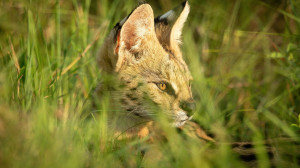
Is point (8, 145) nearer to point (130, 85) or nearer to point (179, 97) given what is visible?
point (130, 85)

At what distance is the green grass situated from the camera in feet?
6.51

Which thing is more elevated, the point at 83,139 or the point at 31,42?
the point at 31,42

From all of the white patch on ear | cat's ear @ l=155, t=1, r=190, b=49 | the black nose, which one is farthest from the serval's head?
the white patch on ear

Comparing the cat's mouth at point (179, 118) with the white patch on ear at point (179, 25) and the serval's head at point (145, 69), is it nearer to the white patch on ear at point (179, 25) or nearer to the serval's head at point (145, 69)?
the serval's head at point (145, 69)

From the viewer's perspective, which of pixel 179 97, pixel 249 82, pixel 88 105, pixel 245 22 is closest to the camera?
pixel 179 97

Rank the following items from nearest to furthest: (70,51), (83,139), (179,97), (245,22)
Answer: (83,139)
(179,97)
(70,51)
(245,22)

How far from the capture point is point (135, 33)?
3098 millimetres

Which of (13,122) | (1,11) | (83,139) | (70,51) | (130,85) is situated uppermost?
(1,11)

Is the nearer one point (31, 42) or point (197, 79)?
point (31, 42)

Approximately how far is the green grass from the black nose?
0.28 metres

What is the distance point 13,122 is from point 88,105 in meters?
1.35

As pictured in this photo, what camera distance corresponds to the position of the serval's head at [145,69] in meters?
2.93

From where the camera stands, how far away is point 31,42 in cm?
319

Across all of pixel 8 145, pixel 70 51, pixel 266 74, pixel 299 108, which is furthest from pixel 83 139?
pixel 266 74
